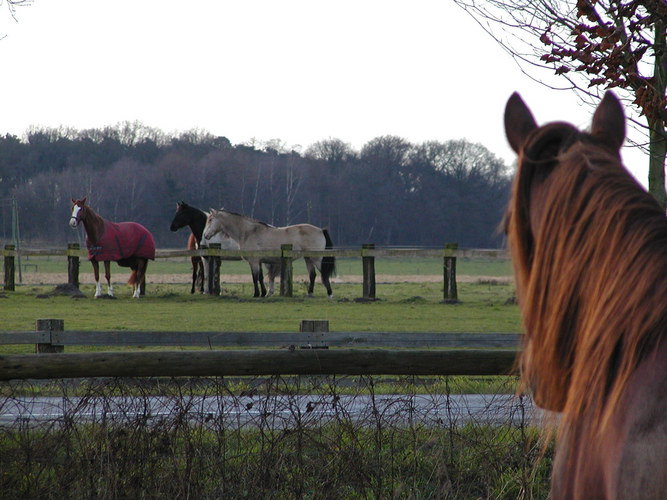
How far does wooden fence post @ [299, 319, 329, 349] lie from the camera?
6496 millimetres

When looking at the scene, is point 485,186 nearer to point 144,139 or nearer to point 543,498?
point 144,139

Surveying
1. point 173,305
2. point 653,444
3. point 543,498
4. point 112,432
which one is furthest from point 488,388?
point 173,305

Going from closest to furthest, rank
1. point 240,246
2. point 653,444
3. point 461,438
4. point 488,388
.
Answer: point 653,444, point 461,438, point 488,388, point 240,246

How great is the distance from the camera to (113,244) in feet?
67.6

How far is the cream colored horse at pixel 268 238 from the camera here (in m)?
22.1

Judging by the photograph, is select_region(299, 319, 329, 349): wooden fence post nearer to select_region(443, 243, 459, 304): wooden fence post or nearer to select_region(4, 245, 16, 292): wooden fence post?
select_region(443, 243, 459, 304): wooden fence post

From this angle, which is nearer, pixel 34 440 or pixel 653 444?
pixel 653 444

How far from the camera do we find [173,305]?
17781 millimetres

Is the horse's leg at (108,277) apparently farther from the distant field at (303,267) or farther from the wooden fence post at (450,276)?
the distant field at (303,267)

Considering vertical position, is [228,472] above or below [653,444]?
below

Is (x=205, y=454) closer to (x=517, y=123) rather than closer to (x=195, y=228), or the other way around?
(x=517, y=123)

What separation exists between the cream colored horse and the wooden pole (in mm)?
→ 17186

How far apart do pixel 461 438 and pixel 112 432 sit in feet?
7.19

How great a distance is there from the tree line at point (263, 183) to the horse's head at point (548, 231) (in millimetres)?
79027
